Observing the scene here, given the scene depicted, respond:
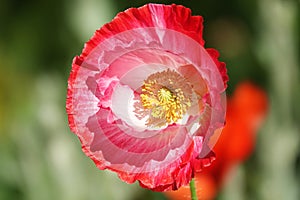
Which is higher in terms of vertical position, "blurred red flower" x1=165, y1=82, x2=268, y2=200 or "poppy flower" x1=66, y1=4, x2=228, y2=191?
"poppy flower" x1=66, y1=4, x2=228, y2=191

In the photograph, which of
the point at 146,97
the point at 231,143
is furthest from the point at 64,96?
the point at 146,97

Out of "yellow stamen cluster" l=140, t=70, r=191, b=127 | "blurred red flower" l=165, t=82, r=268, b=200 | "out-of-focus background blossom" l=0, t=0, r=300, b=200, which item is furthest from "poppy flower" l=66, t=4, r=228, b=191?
"blurred red flower" l=165, t=82, r=268, b=200

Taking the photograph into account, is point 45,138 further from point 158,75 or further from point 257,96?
point 158,75

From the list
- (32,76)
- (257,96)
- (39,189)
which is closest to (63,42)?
(32,76)

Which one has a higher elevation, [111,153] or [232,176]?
[111,153]

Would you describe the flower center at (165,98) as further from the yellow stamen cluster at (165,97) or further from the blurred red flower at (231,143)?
the blurred red flower at (231,143)

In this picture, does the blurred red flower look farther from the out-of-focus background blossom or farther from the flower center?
the flower center
